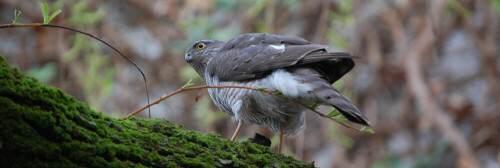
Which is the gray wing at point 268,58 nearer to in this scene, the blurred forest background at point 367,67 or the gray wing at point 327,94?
the gray wing at point 327,94

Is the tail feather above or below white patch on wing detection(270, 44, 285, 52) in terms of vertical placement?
below

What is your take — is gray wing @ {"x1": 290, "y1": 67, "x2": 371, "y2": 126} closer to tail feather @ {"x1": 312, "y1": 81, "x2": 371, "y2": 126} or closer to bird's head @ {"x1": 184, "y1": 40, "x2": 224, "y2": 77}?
tail feather @ {"x1": 312, "y1": 81, "x2": 371, "y2": 126}

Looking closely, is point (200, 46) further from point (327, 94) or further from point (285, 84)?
point (327, 94)

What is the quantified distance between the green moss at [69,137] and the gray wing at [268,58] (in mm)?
1115

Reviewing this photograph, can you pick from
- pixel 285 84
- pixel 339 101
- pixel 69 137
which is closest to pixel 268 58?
pixel 285 84

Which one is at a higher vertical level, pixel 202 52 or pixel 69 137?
pixel 202 52

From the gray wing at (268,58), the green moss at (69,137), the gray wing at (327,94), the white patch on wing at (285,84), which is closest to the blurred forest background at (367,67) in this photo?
the gray wing at (268,58)

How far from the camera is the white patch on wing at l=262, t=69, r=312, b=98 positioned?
9.21 feet

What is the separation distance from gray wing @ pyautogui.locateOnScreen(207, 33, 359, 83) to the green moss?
3.66 feet

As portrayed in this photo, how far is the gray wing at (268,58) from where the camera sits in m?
2.93

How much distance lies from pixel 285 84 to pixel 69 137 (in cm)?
164

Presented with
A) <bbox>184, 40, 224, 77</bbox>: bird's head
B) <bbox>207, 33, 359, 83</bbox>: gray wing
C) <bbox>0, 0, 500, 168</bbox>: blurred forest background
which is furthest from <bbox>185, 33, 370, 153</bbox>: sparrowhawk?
<bbox>0, 0, 500, 168</bbox>: blurred forest background

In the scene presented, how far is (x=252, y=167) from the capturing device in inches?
80.6

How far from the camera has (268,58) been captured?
315cm
